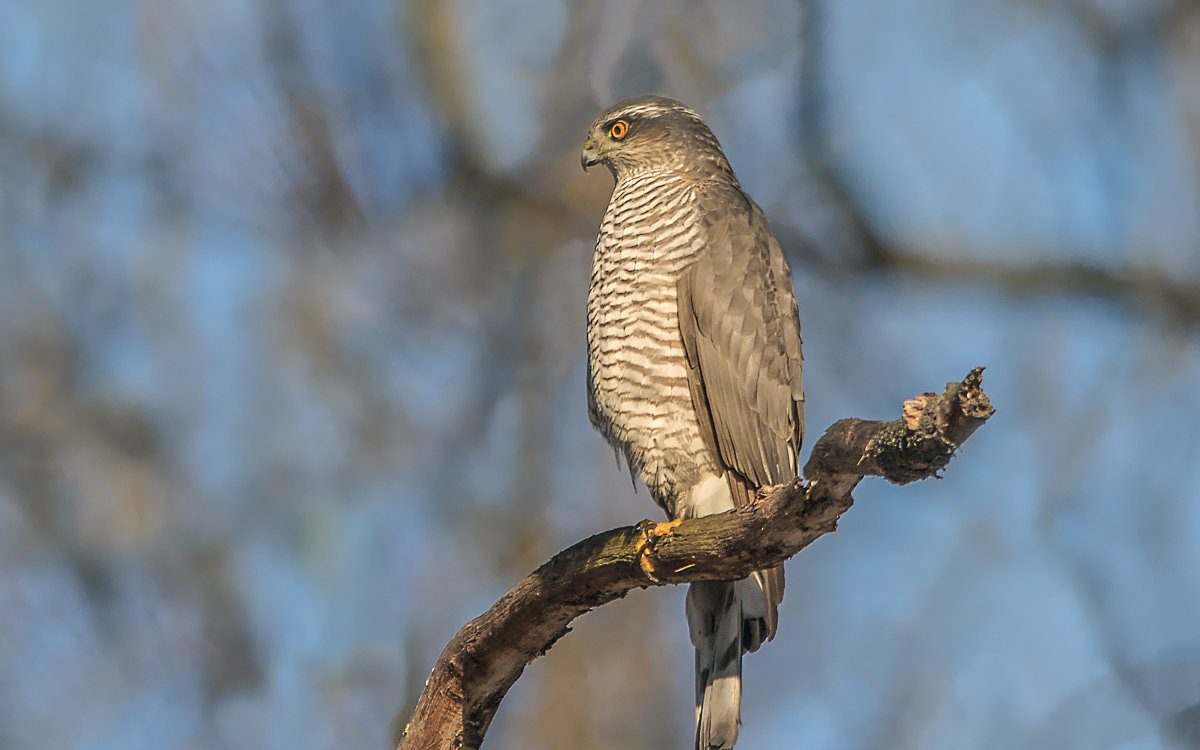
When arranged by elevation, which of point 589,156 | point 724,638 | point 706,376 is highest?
point 589,156

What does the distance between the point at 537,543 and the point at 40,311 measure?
4.25 meters

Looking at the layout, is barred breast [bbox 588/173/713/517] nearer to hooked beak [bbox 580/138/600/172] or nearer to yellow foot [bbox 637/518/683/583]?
yellow foot [bbox 637/518/683/583]

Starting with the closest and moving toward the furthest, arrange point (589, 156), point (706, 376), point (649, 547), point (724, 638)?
1. point (649, 547)
2. point (724, 638)
3. point (706, 376)
4. point (589, 156)

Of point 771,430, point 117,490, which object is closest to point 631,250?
point 771,430

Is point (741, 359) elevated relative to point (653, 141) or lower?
lower

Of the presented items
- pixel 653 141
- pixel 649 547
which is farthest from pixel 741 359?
pixel 653 141

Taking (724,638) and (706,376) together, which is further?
(706,376)

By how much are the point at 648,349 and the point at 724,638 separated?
124 centimetres

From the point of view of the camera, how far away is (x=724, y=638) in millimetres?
5184

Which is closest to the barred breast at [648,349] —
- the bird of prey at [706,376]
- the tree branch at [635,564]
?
the bird of prey at [706,376]

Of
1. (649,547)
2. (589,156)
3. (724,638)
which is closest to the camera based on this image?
(649,547)

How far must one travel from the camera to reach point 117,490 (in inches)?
364

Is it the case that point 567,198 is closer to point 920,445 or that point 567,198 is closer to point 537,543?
point 537,543

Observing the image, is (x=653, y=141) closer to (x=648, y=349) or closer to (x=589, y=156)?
(x=589, y=156)
